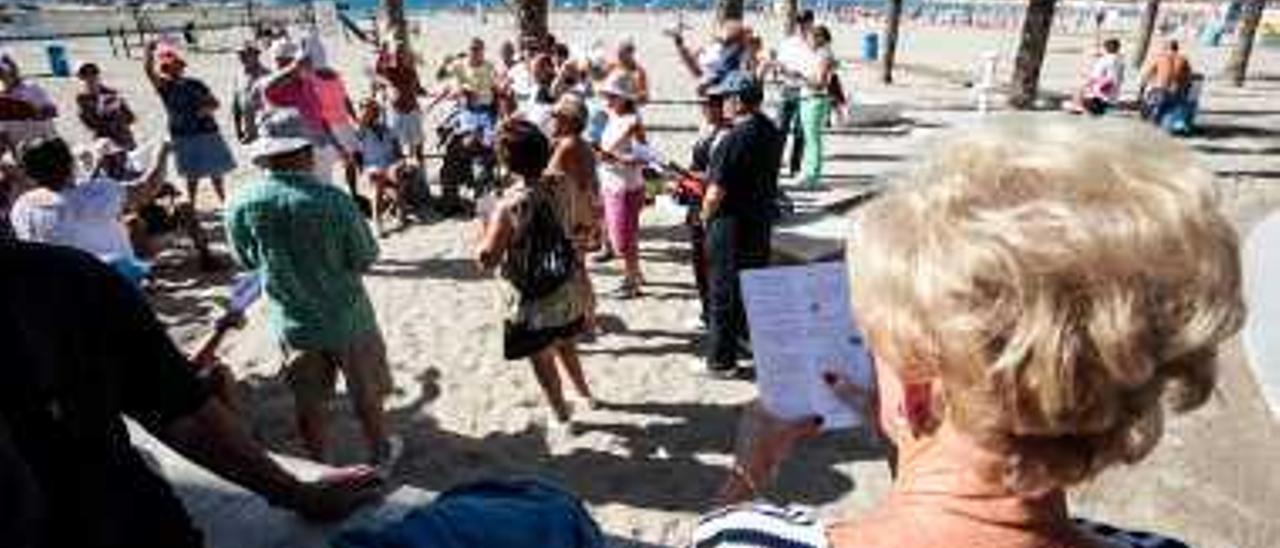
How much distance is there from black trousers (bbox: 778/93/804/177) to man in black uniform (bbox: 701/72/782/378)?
207 inches

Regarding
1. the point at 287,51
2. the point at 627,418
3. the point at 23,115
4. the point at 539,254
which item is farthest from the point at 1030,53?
the point at 23,115

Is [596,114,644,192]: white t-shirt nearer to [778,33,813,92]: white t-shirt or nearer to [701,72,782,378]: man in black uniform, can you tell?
[701,72,782,378]: man in black uniform

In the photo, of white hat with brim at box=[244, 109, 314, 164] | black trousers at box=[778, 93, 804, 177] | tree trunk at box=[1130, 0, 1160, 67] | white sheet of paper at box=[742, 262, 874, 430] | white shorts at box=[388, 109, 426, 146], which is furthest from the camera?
tree trunk at box=[1130, 0, 1160, 67]

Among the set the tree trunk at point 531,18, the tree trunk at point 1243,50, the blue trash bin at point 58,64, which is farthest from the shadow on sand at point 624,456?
the blue trash bin at point 58,64

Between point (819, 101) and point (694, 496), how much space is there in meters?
7.39

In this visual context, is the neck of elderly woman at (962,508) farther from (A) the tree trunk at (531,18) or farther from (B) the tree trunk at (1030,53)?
(B) the tree trunk at (1030,53)

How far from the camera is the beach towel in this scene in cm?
213

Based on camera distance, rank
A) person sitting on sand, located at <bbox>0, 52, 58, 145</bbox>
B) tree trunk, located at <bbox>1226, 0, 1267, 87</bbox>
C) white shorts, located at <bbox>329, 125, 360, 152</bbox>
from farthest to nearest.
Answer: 1. tree trunk, located at <bbox>1226, 0, 1267, 87</bbox>
2. white shorts, located at <bbox>329, 125, 360, 152</bbox>
3. person sitting on sand, located at <bbox>0, 52, 58, 145</bbox>

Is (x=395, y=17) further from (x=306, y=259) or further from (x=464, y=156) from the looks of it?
(x=306, y=259)

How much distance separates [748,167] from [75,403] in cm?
461

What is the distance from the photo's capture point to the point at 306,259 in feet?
17.1

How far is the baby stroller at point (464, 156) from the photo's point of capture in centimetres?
1188

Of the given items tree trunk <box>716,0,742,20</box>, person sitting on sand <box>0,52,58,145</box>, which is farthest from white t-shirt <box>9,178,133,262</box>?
tree trunk <box>716,0,742,20</box>

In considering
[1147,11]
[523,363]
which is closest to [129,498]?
[523,363]
